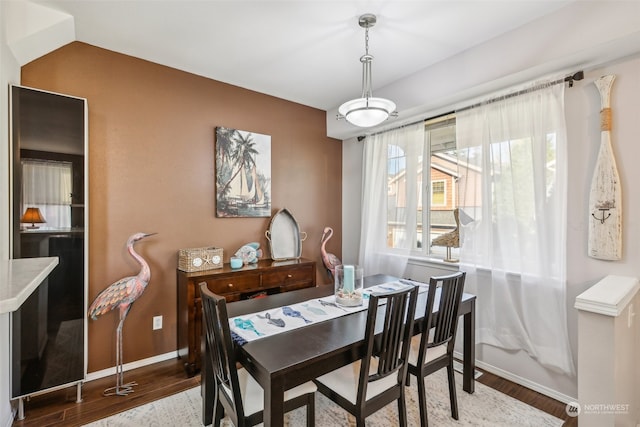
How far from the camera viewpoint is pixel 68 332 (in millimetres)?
2137

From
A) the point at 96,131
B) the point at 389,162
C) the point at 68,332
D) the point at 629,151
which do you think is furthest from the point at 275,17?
the point at 68,332

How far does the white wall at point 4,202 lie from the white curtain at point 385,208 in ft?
10.0

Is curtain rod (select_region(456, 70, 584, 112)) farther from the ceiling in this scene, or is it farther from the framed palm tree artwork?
the framed palm tree artwork

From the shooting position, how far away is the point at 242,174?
321 cm

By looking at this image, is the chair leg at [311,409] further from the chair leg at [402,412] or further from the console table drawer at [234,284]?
the console table drawer at [234,284]

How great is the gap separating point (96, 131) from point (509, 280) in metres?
3.54

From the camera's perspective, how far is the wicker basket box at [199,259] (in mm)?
2658

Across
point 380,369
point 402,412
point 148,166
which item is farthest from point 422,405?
point 148,166

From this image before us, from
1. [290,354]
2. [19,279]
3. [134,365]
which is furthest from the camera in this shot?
[134,365]

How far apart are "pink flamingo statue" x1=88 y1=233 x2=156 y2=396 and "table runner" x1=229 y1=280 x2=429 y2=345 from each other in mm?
1063

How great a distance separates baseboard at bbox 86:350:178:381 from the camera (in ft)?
8.02

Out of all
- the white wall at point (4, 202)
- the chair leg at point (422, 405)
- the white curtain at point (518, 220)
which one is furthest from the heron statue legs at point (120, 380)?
the white curtain at point (518, 220)

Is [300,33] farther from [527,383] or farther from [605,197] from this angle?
[527,383]

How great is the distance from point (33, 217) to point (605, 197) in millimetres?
3740
